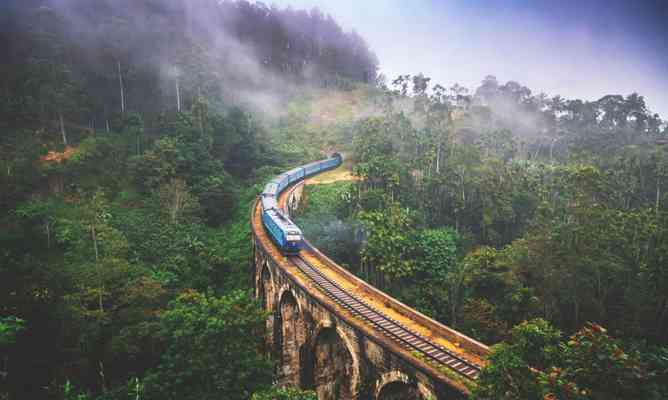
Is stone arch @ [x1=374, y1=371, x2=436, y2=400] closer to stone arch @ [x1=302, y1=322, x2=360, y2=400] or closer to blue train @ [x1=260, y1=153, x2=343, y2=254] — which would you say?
stone arch @ [x1=302, y1=322, x2=360, y2=400]

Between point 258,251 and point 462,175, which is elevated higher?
point 462,175

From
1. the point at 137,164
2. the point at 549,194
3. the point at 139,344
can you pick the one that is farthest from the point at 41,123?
the point at 549,194

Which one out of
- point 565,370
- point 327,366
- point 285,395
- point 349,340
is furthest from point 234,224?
point 565,370

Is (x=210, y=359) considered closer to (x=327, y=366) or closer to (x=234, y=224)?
(x=327, y=366)

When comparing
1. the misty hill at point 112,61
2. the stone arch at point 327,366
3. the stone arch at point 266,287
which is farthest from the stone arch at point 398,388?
the misty hill at point 112,61

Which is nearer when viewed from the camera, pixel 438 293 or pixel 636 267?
pixel 636 267

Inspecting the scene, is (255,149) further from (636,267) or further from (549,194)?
(636,267)

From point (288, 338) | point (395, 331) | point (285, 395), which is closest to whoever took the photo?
point (285, 395)
